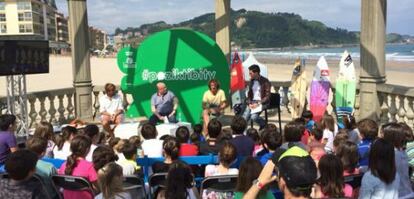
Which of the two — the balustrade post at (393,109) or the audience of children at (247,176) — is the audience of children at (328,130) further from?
the audience of children at (247,176)

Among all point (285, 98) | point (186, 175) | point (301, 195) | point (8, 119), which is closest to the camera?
point (301, 195)

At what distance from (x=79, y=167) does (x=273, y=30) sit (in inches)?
6025

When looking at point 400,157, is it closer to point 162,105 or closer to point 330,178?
point 330,178

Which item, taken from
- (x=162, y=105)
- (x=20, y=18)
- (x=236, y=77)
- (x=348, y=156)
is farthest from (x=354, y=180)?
(x=20, y=18)

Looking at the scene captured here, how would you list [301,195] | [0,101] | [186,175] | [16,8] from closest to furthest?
[301,195] < [186,175] < [0,101] < [16,8]

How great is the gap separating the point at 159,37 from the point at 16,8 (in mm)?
114195

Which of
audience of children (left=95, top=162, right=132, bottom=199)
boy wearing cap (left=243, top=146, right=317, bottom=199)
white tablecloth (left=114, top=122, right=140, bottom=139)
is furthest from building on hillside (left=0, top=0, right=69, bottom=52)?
boy wearing cap (left=243, top=146, right=317, bottom=199)

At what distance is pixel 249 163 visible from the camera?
3.42 metres

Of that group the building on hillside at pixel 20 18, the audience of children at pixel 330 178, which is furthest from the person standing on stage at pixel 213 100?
the building on hillside at pixel 20 18

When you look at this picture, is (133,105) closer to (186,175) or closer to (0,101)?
(0,101)

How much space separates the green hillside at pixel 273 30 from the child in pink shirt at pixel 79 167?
447 ft

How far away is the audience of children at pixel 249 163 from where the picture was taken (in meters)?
3.01

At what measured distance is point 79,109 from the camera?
427 inches

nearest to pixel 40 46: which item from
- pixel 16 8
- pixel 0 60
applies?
pixel 0 60
